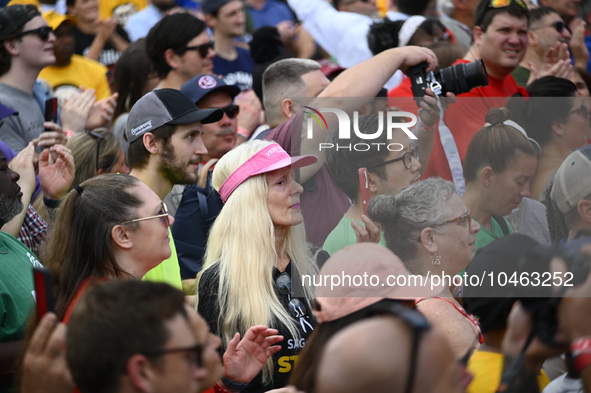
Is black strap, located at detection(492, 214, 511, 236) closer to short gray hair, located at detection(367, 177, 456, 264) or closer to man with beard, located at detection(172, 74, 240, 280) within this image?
short gray hair, located at detection(367, 177, 456, 264)

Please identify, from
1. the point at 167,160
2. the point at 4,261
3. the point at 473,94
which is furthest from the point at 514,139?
the point at 4,261

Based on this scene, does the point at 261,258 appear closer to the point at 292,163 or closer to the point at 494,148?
the point at 292,163

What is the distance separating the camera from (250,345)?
103 inches

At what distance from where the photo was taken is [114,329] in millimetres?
1748

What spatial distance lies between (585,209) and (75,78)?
4322 mm

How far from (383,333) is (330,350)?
136 millimetres

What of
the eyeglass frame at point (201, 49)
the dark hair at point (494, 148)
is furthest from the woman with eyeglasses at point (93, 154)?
the dark hair at point (494, 148)

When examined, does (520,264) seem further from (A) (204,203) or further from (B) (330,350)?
(A) (204,203)

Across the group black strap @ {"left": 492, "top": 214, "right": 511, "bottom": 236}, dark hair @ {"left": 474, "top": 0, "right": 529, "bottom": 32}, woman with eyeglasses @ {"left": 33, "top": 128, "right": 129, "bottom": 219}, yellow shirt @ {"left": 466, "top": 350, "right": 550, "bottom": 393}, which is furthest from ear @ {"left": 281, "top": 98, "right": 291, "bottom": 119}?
yellow shirt @ {"left": 466, "top": 350, "right": 550, "bottom": 393}

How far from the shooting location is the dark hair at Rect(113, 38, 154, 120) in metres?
5.23

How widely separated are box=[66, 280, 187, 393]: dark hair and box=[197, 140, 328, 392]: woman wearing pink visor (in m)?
1.01

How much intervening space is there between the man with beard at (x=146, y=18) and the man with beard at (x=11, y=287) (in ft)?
14.4

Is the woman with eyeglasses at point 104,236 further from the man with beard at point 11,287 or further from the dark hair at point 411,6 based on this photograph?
the dark hair at point 411,6

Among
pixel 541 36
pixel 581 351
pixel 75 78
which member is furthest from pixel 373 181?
pixel 75 78
